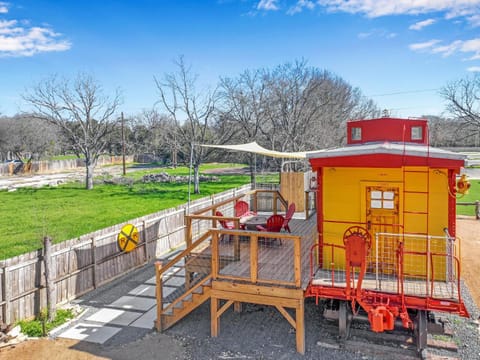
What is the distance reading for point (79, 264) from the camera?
9664mm

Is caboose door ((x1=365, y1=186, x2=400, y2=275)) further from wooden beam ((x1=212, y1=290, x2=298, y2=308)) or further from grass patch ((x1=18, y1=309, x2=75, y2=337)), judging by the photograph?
grass patch ((x1=18, y1=309, x2=75, y2=337))

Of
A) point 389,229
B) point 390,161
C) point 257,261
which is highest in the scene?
point 390,161

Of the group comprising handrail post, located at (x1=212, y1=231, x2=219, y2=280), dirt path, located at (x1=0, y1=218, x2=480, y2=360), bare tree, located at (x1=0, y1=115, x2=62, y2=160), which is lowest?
dirt path, located at (x1=0, y1=218, x2=480, y2=360)

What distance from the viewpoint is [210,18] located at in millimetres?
23344

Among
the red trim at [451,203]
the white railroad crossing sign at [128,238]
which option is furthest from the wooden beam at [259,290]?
the white railroad crossing sign at [128,238]

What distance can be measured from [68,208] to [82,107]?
1406 cm

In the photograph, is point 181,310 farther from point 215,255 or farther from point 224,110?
point 224,110

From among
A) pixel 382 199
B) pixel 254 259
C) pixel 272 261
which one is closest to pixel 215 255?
pixel 254 259

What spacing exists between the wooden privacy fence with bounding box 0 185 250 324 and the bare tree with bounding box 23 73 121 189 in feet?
64.8

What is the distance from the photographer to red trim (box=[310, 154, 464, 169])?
22.4ft

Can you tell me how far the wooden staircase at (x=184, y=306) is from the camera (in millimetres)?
7863

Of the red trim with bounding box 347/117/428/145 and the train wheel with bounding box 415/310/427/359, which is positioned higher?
the red trim with bounding box 347/117/428/145

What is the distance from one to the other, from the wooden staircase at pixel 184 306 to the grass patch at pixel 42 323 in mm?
2202

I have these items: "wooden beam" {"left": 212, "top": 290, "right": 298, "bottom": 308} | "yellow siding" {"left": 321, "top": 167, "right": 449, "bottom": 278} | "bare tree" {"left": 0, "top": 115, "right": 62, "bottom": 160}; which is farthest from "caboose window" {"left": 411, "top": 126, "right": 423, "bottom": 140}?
"bare tree" {"left": 0, "top": 115, "right": 62, "bottom": 160}
